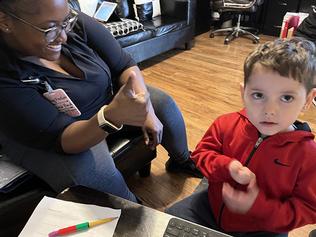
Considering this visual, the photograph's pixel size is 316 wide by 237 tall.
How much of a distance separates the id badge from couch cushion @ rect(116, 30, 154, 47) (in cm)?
167

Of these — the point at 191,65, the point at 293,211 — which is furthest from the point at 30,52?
the point at 191,65

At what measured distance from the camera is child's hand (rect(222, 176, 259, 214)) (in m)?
0.83

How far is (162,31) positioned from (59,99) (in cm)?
217

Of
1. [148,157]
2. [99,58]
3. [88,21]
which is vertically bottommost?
[148,157]

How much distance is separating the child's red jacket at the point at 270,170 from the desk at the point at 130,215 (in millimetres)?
183

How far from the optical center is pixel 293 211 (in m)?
0.81

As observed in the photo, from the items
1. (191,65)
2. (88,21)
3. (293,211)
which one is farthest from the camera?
(191,65)

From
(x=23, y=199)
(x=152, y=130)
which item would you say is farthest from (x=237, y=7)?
(x=23, y=199)

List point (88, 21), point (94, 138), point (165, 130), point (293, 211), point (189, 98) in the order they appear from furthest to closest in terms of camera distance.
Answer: point (189, 98) < point (165, 130) < point (88, 21) < point (94, 138) < point (293, 211)

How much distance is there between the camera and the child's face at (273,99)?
2.53 ft

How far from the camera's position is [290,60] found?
77cm

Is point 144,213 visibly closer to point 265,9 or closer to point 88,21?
point 88,21

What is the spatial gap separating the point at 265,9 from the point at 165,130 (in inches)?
118

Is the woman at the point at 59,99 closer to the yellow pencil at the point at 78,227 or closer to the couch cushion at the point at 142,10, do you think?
the yellow pencil at the point at 78,227
